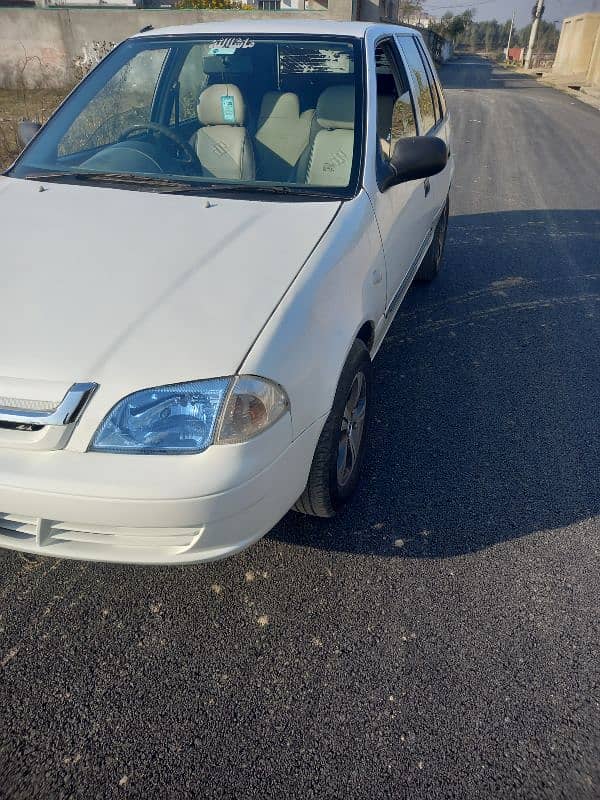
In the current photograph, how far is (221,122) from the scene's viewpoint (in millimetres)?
3137

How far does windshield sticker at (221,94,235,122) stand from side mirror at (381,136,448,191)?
2.92 ft

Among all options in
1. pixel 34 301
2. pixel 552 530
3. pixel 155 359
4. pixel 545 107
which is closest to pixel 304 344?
pixel 155 359

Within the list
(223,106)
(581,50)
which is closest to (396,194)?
(223,106)

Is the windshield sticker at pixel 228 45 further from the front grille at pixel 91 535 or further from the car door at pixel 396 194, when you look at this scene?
the front grille at pixel 91 535

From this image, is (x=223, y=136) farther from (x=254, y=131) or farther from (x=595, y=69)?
(x=595, y=69)

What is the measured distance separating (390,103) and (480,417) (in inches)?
69.1

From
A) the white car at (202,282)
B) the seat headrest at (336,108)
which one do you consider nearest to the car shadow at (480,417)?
the white car at (202,282)

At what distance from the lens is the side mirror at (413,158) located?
2.79 meters

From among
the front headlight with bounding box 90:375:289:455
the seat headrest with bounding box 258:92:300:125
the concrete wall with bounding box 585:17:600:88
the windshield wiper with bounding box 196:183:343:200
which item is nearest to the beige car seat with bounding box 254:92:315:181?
the seat headrest with bounding box 258:92:300:125

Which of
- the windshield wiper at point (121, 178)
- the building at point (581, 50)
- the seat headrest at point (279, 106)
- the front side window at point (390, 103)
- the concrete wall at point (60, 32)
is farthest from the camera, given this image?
the building at point (581, 50)

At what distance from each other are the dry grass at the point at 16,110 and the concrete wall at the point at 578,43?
977 inches

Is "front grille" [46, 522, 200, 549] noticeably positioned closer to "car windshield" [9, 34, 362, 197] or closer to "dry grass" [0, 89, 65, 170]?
"car windshield" [9, 34, 362, 197]

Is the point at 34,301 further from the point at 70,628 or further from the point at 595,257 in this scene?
the point at 595,257

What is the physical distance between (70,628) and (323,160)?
219cm
